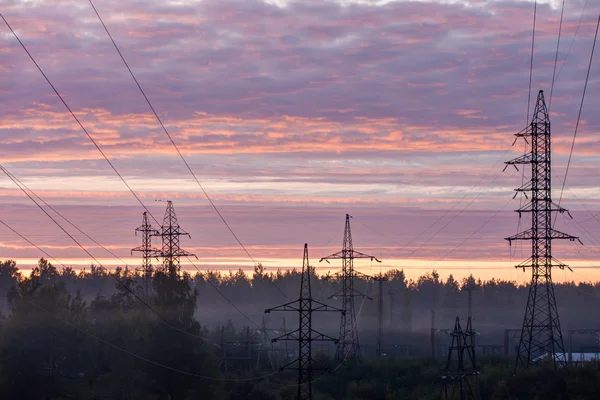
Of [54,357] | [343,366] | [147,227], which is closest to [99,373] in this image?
[54,357]

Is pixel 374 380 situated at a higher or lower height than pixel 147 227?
lower

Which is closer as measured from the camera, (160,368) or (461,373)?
(461,373)

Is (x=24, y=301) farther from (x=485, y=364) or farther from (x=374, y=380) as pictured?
(x=485, y=364)

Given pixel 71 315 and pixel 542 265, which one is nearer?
pixel 542 265

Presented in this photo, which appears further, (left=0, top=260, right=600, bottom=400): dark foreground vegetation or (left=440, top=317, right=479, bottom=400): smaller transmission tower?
(left=0, top=260, right=600, bottom=400): dark foreground vegetation

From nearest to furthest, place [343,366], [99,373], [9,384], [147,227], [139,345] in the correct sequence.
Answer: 1. [9,384]
2. [139,345]
3. [99,373]
4. [343,366]
5. [147,227]

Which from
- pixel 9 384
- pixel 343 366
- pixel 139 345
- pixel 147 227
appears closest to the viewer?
pixel 9 384

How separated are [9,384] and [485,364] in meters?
43.0

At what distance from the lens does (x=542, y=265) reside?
71562mm

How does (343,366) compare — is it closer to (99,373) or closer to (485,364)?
(485,364)

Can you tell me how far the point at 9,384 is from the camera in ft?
221

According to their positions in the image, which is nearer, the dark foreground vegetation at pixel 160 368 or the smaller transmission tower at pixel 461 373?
the smaller transmission tower at pixel 461 373

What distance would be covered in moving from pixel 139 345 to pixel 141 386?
5.40m

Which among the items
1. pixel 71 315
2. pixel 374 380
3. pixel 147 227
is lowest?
pixel 374 380
